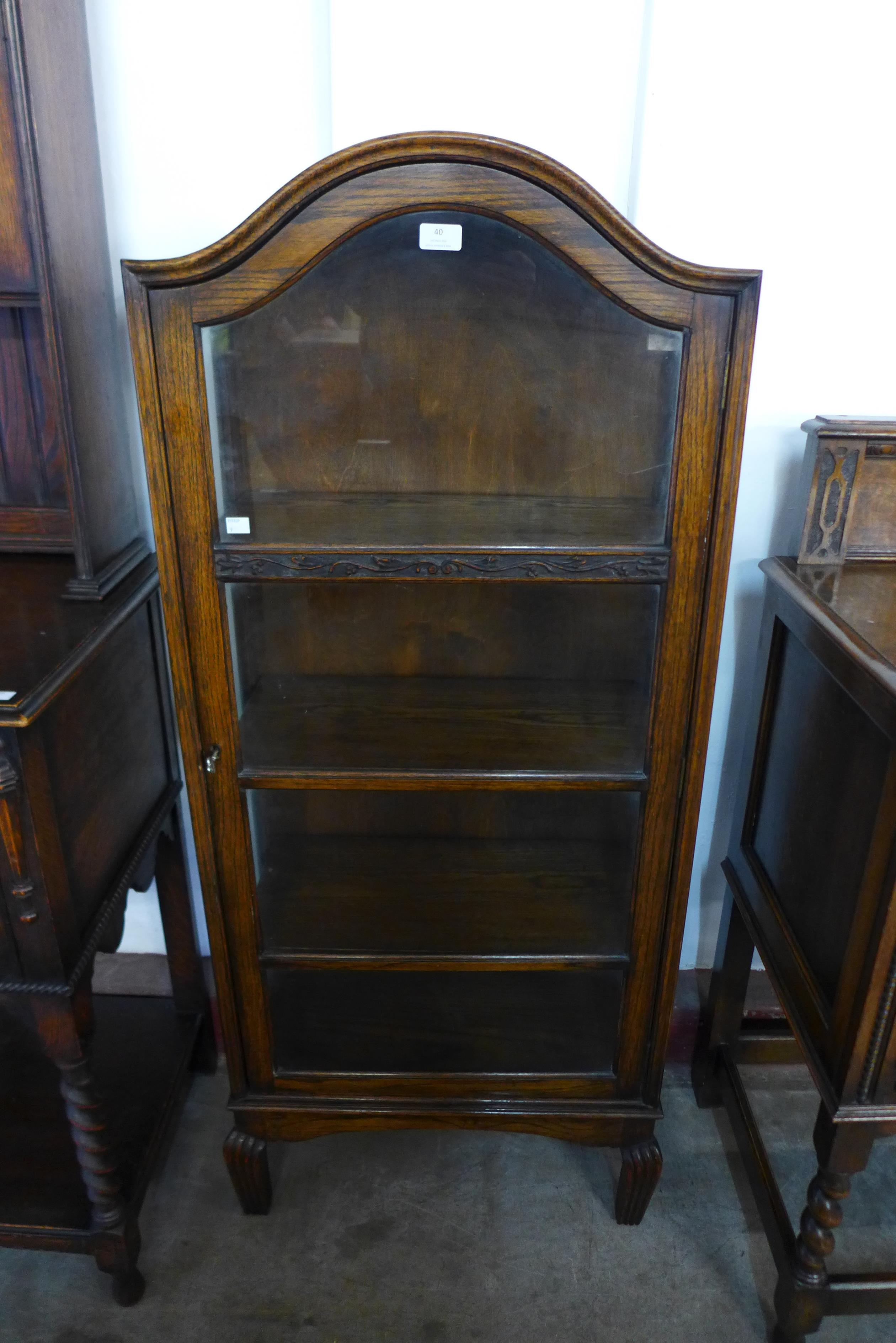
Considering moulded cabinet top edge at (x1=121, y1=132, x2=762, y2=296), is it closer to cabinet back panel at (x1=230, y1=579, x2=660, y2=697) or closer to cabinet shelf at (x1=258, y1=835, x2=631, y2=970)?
cabinet back panel at (x1=230, y1=579, x2=660, y2=697)

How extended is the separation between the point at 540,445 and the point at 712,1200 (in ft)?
3.10

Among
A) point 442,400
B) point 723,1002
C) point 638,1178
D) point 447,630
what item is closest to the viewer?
point 442,400

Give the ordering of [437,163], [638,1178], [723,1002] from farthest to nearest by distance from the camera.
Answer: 1. [723,1002]
2. [638,1178]
3. [437,163]

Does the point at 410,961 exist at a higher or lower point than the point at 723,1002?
higher

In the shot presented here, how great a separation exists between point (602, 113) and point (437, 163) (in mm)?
349

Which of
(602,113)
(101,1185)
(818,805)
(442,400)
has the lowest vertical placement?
(101,1185)

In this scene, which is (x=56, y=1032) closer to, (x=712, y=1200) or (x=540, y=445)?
(x=540, y=445)

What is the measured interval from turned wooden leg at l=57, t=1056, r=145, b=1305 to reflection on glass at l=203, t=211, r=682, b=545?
1.86 feet

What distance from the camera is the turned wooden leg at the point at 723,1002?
1.17 metres

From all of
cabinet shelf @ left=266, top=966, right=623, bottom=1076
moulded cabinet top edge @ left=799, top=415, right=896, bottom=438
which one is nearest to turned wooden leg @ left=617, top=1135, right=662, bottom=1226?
cabinet shelf @ left=266, top=966, right=623, bottom=1076

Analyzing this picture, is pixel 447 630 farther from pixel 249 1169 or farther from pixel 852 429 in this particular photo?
pixel 249 1169

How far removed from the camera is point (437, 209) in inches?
28.3

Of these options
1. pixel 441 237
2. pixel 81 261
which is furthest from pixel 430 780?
pixel 81 261

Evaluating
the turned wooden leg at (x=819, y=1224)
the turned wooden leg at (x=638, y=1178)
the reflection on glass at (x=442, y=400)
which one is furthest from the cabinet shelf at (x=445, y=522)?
the turned wooden leg at (x=638, y=1178)
